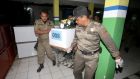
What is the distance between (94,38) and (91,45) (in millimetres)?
129

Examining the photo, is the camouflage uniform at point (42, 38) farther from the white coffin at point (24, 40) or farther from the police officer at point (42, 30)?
the white coffin at point (24, 40)

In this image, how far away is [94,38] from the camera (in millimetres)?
1628

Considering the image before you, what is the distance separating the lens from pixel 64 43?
87.8 inches

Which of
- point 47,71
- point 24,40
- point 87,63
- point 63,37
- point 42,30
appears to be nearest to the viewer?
point 87,63

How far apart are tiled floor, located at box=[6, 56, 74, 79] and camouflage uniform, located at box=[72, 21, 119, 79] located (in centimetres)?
107

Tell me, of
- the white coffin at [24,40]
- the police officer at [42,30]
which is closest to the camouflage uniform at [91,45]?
the police officer at [42,30]

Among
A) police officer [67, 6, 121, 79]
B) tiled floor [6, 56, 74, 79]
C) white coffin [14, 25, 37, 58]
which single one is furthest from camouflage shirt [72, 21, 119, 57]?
white coffin [14, 25, 37, 58]

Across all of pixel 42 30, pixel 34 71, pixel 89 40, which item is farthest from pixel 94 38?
pixel 34 71

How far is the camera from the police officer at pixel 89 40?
60.2 inches

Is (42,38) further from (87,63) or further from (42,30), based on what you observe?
(87,63)

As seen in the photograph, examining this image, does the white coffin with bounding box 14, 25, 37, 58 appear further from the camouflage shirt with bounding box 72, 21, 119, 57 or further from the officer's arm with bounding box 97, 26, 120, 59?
the officer's arm with bounding box 97, 26, 120, 59

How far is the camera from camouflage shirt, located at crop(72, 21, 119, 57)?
1521 mm

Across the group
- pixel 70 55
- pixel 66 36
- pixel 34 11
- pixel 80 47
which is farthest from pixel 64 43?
pixel 34 11

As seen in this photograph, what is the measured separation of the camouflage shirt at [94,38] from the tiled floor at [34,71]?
1380 mm
